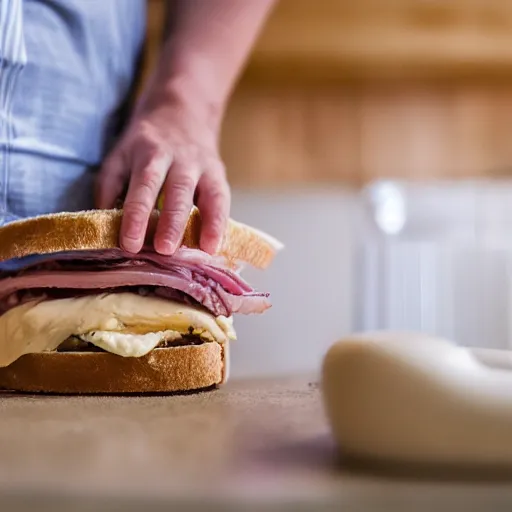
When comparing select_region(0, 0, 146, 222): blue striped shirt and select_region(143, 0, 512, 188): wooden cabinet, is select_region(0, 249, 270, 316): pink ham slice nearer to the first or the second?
select_region(0, 0, 146, 222): blue striped shirt

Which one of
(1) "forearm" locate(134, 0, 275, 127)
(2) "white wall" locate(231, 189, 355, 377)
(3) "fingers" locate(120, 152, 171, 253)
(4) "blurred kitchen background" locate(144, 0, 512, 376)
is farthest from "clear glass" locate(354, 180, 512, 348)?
(3) "fingers" locate(120, 152, 171, 253)

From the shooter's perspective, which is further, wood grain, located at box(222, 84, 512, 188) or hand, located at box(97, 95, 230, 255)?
wood grain, located at box(222, 84, 512, 188)

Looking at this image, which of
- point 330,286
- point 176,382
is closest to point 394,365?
point 176,382

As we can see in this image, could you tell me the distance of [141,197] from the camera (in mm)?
974

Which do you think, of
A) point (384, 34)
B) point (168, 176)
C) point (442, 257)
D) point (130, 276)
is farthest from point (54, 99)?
point (442, 257)

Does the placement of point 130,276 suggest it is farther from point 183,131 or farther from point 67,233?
point 183,131

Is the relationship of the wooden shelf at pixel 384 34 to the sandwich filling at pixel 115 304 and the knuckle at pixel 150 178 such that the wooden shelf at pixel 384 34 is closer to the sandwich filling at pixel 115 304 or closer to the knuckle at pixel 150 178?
the knuckle at pixel 150 178

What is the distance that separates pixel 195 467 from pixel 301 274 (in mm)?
2443

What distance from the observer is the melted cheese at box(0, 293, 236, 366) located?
946mm

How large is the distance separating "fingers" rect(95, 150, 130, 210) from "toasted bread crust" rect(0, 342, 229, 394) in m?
0.31

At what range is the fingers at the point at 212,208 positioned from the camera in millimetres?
983

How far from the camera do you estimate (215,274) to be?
1009mm

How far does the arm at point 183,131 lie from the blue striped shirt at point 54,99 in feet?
0.20

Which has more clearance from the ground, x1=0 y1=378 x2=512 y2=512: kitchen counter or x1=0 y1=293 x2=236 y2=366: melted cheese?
x1=0 y1=293 x2=236 y2=366: melted cheese
